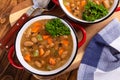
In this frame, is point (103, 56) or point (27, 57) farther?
point (103, 56)

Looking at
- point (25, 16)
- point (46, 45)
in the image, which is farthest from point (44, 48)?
point (25, 16)

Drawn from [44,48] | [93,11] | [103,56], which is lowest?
[103,56]

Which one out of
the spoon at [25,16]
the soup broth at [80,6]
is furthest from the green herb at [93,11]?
the spoon at [25,16]

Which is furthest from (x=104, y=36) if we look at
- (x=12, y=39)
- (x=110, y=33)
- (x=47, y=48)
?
(x=12, y=39)

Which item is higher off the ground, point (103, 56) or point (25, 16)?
point (25, 16)

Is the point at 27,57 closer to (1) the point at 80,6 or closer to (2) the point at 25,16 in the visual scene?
(2) the point at 25,16
